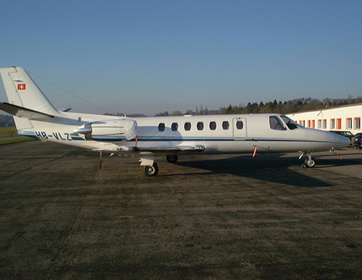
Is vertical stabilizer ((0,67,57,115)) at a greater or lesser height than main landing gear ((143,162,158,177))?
greater

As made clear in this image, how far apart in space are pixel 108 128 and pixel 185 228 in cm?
799

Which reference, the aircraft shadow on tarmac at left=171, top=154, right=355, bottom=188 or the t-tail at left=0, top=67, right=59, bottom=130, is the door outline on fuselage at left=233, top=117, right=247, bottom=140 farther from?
the t-tail at left=0, top=67, right=59, bottom=130

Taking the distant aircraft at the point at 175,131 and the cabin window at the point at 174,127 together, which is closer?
the distant aircraft at the point at 175,131

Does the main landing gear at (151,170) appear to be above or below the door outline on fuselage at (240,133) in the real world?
below

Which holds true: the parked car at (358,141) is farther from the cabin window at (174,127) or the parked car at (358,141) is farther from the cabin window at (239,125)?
the cabin window at (174,127)

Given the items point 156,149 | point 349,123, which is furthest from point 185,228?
point 349,123

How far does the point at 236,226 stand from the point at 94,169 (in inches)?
444

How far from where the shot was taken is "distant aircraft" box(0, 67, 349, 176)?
1333 cm

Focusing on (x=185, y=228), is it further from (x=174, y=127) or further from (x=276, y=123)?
(x=276, y=123)

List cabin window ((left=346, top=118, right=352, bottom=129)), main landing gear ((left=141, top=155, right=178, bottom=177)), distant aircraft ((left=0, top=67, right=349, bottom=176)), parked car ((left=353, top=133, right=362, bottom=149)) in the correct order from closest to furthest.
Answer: main landing gear ((left=141, top=155, right=178, bottom=177)) < distant aircraft ((left=0, top=67, right=349, bottom=176)) < parked car ((left=353, top=133, right=362, bottom=149)) < cabin window ((left=346, top=118, right=352, bottom=129))

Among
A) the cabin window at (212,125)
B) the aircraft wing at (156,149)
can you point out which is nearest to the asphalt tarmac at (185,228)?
the aircraft wing at (156,149)

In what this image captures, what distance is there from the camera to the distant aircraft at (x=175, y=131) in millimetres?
13328

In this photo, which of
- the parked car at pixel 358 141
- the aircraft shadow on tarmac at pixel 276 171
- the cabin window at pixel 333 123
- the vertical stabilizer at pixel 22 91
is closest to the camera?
the aircraft shadow on tarmac at pixel 276 171

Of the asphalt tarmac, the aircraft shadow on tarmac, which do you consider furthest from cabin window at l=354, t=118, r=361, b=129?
the asphalt tarmac
